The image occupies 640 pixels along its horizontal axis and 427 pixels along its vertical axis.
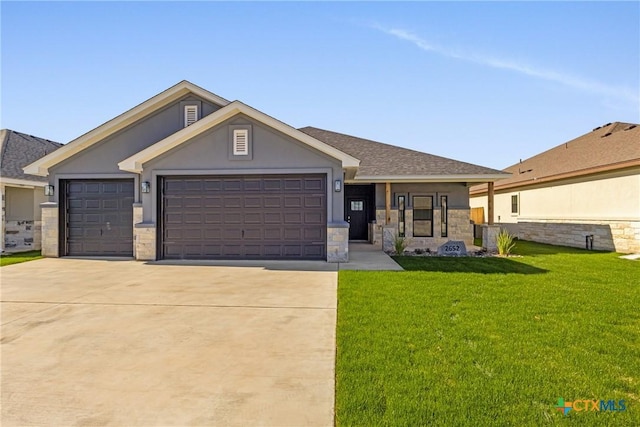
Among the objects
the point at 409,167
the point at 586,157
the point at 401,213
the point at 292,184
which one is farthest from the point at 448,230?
the point at 292,184

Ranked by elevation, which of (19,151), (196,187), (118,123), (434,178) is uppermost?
(118,123)

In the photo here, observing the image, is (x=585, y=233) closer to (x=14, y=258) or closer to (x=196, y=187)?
(x=196, y=187)

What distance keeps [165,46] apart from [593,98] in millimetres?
16794

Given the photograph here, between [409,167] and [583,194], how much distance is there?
803 centimetres

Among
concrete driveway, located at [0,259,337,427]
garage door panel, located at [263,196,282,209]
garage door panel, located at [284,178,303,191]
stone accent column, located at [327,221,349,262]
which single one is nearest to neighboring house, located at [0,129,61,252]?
concrete driveway, located at [0,259,337,427]

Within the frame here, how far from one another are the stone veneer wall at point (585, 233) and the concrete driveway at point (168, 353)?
490 inches

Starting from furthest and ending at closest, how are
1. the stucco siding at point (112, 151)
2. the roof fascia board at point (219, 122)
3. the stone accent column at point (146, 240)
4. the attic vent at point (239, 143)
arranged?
the stucco siding at point (112, 151), the stone accent column at point (146, 240), the attic vent at point (239, 143), the roof fascia board at point (219, 122)

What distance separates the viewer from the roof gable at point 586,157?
14445 mm

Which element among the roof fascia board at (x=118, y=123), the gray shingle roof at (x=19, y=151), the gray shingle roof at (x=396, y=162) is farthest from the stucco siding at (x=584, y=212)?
the gray shingle roof at (x=19, y=151)

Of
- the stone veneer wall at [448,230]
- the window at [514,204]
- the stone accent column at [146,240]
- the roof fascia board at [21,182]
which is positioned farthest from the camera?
the window at [514,204]

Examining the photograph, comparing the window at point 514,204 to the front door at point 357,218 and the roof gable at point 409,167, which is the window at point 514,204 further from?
the front door at point 357,218

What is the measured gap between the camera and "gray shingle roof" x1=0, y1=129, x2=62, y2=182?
48.7ft

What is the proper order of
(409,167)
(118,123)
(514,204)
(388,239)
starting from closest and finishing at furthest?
(118,123)
(388,239)
(409,167)
(514,204)

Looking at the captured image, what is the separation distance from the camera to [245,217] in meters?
11.4
